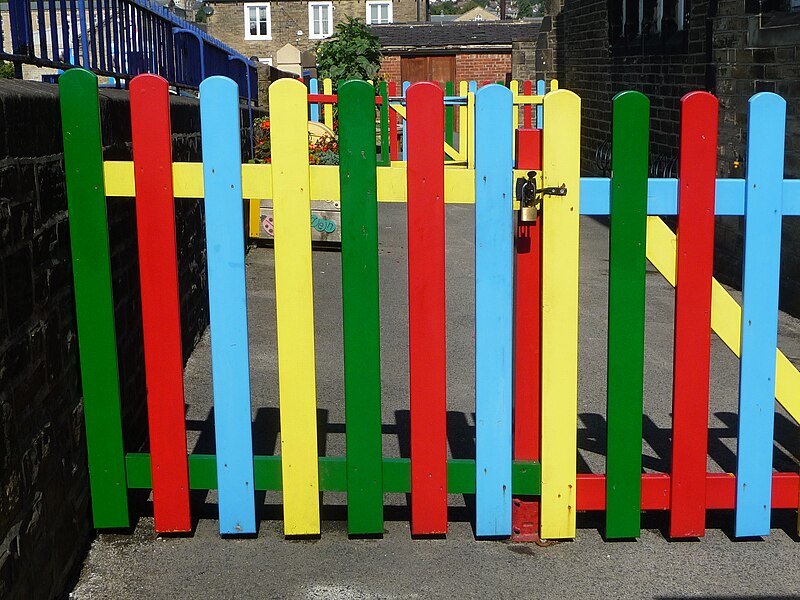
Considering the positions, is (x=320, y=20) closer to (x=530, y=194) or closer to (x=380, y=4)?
(x=380, y=4)

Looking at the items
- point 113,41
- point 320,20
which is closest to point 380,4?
point 320,20

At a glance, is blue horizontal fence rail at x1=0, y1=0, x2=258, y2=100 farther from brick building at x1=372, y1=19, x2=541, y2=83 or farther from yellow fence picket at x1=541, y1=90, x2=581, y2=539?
brick building at x1=372, y1=19, x2=541, y2=83

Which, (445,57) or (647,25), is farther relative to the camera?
(445,57)

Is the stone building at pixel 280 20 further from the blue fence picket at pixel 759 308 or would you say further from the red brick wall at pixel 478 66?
the blue fence picket at pixel 759 308

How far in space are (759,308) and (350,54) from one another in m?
24.6

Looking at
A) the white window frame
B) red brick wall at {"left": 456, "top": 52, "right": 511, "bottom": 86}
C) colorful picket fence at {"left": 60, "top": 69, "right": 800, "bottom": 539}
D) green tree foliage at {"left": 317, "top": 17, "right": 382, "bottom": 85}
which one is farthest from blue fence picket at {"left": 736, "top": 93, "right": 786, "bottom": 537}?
the white window frame

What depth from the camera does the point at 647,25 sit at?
12227mm

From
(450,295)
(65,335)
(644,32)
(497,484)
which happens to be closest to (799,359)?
(450,295)

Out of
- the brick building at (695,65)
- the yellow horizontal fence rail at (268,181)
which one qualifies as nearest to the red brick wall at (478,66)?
the brick building at (695,65)

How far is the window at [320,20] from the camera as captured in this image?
2301 inches

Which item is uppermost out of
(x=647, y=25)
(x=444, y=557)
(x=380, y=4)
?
(x=380, y=4)

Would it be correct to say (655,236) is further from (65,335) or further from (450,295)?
(450,295)

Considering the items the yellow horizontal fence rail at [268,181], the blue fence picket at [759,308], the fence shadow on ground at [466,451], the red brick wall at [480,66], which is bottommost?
the fence shadow on ground at [466,451]

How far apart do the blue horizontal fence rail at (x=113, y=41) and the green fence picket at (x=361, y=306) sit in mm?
1551
